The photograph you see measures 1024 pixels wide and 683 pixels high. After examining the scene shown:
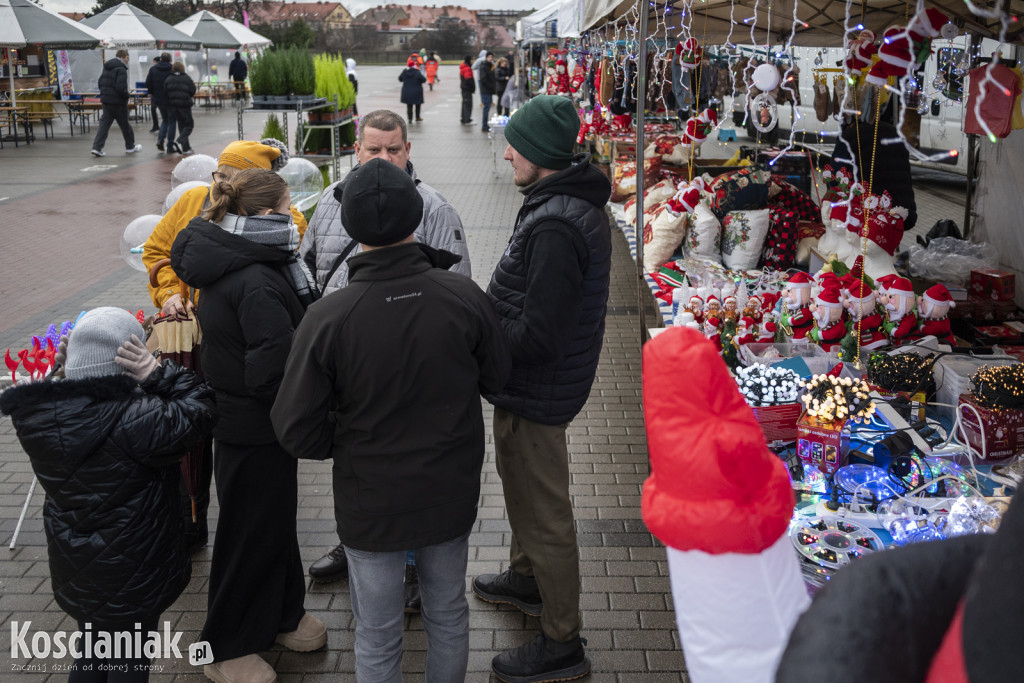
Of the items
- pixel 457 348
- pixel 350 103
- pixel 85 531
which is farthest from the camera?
pixel 350 103

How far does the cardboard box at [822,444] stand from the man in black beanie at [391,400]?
3.72 ft

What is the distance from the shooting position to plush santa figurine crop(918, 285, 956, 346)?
4.16 metres

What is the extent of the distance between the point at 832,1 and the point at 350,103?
21.3 ft

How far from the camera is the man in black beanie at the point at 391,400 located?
2.29 meters

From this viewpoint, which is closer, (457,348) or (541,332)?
(457,348)

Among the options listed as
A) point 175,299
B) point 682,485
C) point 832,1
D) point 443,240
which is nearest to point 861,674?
point 682,485

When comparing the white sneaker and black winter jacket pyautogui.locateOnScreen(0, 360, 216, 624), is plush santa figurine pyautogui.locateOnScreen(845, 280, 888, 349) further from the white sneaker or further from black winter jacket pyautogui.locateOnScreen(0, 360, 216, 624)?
black winter jacket pyautogui.locateOnScreen(0, 360, 216, 624)

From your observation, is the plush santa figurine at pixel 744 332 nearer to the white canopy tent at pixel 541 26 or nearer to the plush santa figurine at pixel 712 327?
the plush santa figurine at pixel 712 327

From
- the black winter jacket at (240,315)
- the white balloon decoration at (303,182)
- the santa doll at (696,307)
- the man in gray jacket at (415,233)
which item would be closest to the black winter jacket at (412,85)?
the white balloon decoration at (303,182)

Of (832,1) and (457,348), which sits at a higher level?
(832,1)

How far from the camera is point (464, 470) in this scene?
8.22 ft

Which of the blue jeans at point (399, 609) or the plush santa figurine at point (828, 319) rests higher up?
the plush santa figurine at point (828, 319)

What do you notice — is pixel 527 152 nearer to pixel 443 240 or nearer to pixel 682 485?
pixel 443 240

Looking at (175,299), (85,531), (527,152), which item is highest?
(527,152)
